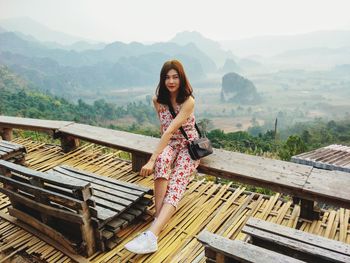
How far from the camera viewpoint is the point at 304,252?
165 centimetres

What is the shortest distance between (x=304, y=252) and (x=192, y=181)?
6.12ft

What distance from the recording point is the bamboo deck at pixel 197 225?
2.41 meters

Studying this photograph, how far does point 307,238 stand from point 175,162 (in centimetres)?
140

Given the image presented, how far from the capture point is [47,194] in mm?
2367

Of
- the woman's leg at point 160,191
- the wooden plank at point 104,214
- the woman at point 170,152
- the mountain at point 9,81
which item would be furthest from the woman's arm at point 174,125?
the mountain at point 9,81

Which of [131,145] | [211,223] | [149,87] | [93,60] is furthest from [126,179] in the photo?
[93,60]

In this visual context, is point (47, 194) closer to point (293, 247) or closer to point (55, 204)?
point (55, 204)

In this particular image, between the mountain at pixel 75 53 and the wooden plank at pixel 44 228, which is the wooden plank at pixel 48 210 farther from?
the mountain at pixel 75 53

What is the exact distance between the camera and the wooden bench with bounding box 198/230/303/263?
146 centimetres

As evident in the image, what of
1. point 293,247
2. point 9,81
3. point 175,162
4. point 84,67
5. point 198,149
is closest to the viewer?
point 293,247

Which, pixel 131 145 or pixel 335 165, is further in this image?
pixel 335 165

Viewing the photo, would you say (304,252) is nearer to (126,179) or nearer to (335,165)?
(126,179)

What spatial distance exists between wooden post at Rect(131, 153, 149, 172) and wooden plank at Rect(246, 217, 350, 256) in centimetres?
182

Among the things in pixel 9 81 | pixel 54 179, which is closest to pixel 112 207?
pixel 54 179
